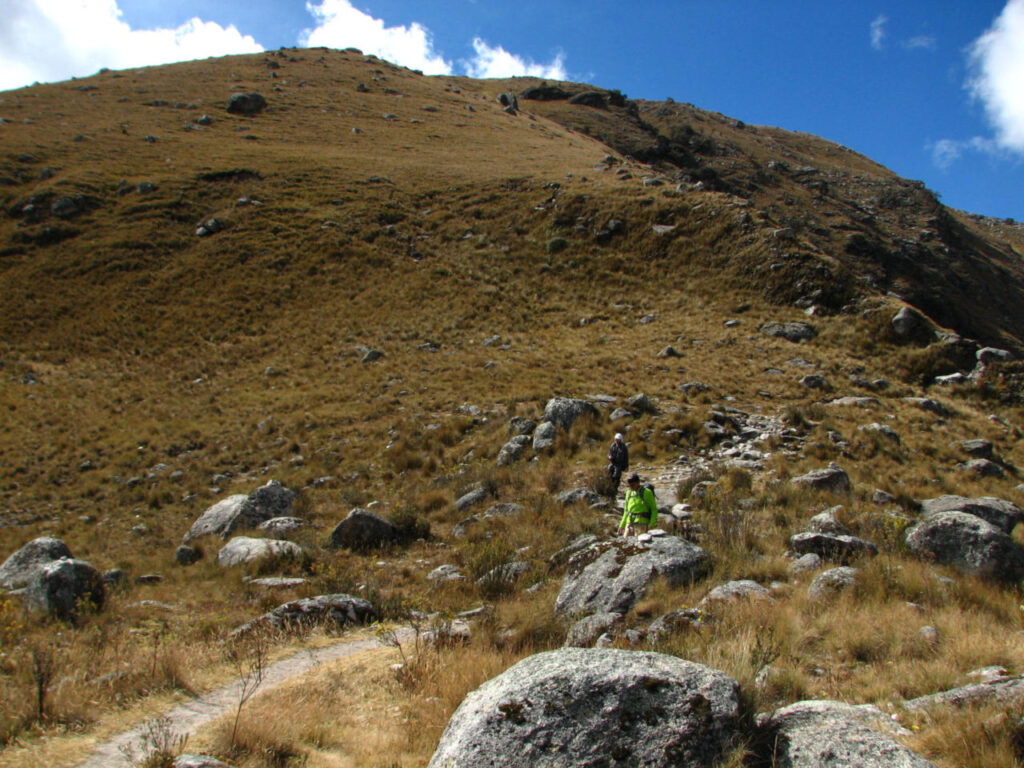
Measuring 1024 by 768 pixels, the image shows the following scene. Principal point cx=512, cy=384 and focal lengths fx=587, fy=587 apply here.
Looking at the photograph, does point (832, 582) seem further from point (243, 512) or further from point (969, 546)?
point (243, 512)

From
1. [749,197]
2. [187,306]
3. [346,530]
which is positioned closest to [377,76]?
[749,197]

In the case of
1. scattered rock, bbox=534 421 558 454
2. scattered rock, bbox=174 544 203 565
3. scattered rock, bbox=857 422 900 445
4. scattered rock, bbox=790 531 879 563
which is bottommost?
scattered rock, bbox=174 544 203 565

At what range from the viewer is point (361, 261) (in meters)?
37.0

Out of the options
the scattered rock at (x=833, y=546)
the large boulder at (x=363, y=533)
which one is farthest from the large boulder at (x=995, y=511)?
the large boulder at (x=363, y=533)

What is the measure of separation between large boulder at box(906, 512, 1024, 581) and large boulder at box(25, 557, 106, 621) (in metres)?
10.9

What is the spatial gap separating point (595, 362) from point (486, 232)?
1942cm

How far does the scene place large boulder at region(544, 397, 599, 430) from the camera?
16.9 meters

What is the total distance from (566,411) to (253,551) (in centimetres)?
918

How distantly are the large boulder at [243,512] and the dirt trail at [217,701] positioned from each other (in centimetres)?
750

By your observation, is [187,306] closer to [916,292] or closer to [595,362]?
[595,362]

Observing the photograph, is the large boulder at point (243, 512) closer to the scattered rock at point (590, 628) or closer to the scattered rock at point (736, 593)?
the scattered rock at point (590, 628)

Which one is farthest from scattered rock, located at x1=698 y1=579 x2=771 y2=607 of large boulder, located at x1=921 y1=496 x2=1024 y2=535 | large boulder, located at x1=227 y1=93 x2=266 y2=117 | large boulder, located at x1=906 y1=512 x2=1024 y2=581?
large boulder, located at x1=227 y1=93 x2=266 y2=117

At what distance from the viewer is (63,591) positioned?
8.35 m

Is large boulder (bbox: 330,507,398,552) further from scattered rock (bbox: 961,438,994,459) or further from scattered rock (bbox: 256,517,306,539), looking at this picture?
scattered rock (bbox: 961,438,994,459)
